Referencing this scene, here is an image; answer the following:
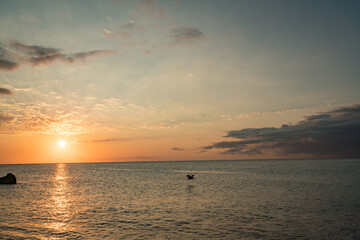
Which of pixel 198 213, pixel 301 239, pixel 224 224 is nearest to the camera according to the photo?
pixel 301 239

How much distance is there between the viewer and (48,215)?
116 feet

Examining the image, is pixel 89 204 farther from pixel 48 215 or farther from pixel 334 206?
pixel 334 206

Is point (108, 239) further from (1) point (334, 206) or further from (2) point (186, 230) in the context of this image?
(1) point (334, 206)

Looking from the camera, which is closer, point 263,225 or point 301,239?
point 301,239

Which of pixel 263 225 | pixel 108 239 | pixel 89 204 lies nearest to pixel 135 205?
pixel 89 204

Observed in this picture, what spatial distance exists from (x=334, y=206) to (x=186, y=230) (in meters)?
25.7

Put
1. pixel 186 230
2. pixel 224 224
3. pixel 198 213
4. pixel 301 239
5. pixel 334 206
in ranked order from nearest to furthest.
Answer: pixel 301 239 → pixel 186 230 → pixel 224 224 → pixel 198 213 → pixel 334 206

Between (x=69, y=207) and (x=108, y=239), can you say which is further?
(x=69, y=207)

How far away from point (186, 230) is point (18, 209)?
29.2 metres

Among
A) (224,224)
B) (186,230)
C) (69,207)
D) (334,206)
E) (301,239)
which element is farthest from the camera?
(69,207)

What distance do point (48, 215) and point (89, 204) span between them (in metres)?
9.09

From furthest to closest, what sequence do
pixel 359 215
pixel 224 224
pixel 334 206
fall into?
pixel 334 206 → pixel 359 215 → pixel 224 224

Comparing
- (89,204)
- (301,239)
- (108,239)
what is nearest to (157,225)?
(108,239)

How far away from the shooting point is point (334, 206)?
38.5 metres
